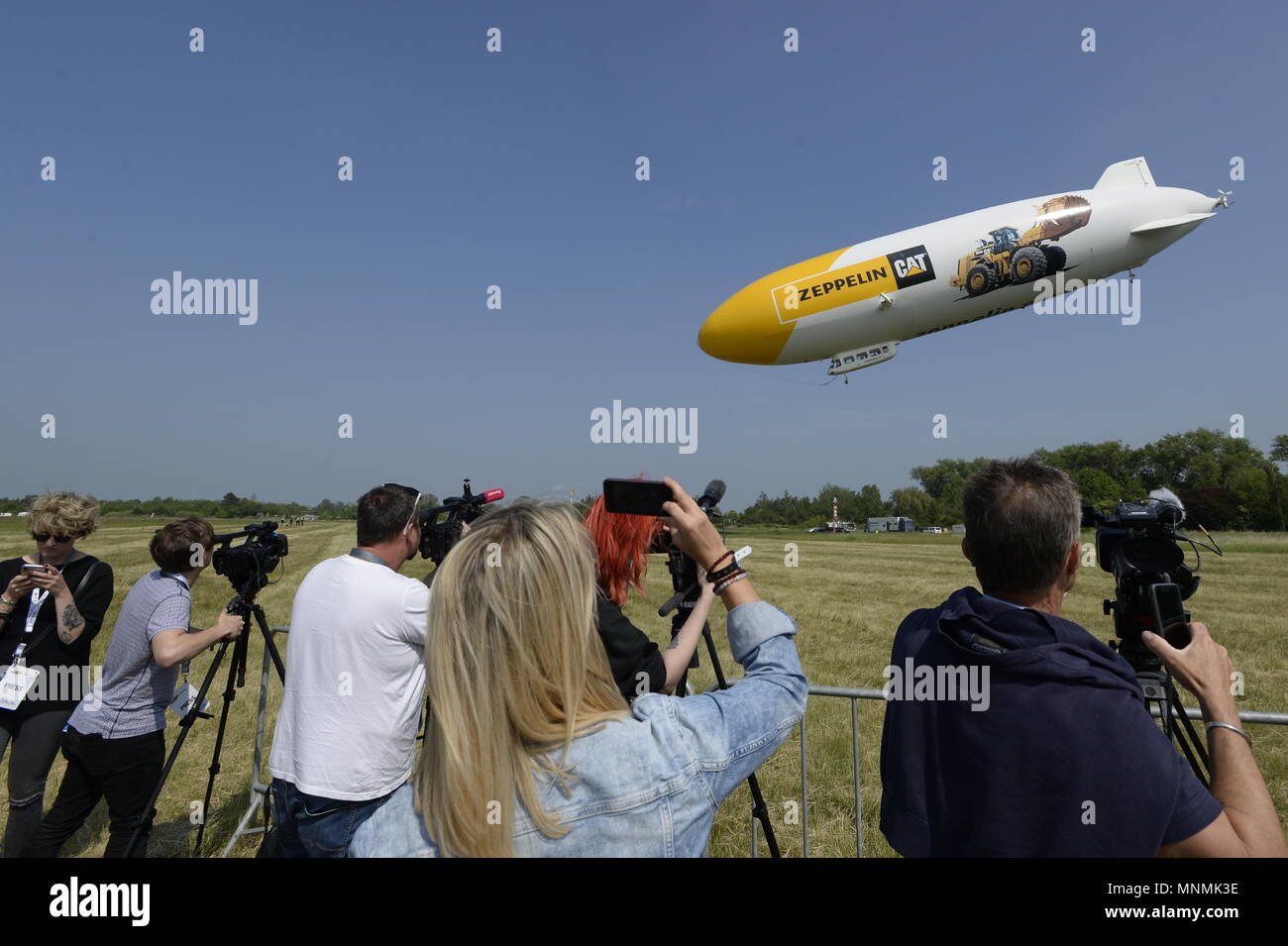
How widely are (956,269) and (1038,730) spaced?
44.9 ft

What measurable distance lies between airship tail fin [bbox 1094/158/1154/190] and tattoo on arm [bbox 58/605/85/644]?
1907 centimetres

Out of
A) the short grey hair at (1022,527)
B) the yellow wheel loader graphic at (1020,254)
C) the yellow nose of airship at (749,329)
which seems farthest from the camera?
the yellow nose of airship at (749,329)

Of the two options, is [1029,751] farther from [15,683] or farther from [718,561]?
[15,683]

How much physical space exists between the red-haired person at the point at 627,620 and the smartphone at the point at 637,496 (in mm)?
340

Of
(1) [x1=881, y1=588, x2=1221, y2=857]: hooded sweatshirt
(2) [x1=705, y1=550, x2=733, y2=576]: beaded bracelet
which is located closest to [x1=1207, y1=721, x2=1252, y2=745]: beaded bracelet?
(1) [x1=881, y1=588, x2=1221, y2=857]: hooded sweatshirt

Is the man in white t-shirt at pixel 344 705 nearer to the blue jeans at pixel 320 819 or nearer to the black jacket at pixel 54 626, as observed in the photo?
the blue jeans at pixel 320 819

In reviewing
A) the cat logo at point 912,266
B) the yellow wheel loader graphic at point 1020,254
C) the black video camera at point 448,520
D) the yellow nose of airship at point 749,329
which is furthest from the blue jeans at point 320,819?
the yellow wheel loader graphic at point 1020,254

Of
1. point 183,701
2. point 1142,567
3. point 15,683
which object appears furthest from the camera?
point 183,701

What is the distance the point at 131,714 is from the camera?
4.10 meters

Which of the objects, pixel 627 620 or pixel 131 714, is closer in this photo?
pixel 627 620

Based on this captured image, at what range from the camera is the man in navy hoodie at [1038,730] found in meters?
1.60

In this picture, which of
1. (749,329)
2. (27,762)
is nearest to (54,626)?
(27,762)
